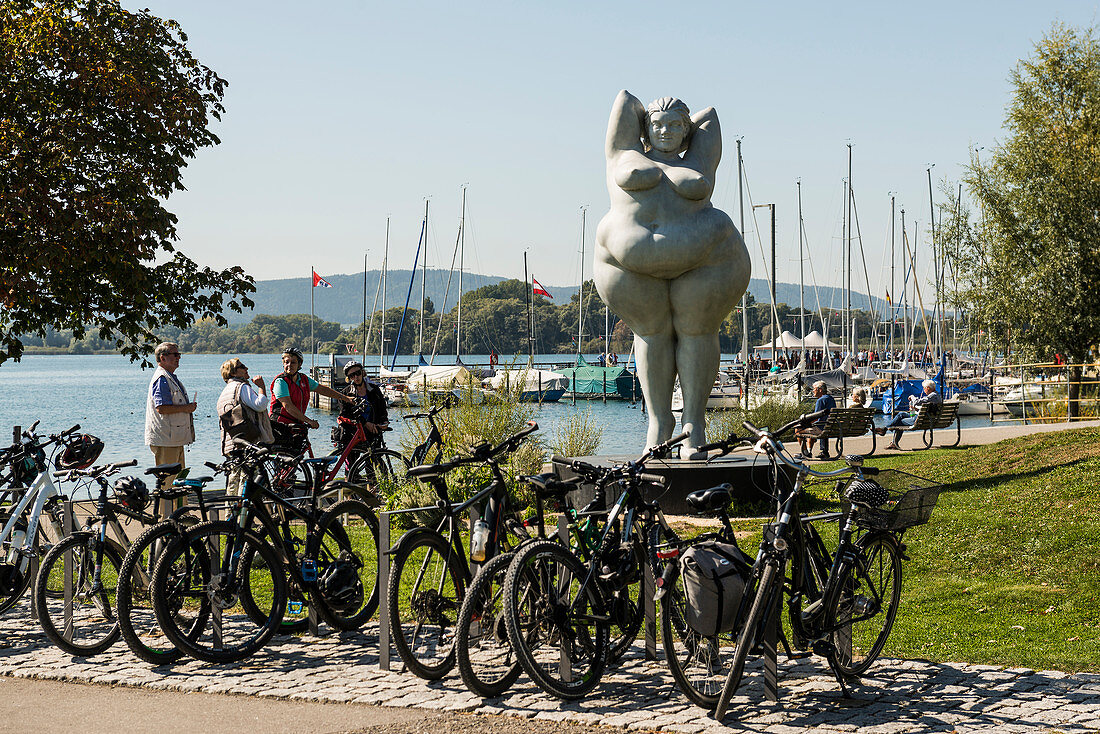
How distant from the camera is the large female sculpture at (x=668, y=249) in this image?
30.9 ft

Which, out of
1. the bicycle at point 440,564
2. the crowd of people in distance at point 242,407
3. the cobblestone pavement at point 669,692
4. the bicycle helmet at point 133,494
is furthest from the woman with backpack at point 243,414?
the bicycle at point 440,564

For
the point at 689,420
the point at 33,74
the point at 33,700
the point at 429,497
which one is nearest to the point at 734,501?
the point at 689,420

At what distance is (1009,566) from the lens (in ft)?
26.6

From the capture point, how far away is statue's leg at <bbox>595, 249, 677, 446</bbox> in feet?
31.9

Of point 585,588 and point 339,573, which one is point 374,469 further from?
point 585,588

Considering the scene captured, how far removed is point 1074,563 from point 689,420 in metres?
3.39

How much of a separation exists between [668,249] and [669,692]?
4.87 m

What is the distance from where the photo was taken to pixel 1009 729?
15.0 feet

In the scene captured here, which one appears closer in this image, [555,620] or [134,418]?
[555,620]

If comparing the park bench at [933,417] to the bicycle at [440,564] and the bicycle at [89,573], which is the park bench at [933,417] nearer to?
the bicycle at [440,564]

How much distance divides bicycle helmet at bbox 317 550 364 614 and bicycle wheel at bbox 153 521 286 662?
33 cm

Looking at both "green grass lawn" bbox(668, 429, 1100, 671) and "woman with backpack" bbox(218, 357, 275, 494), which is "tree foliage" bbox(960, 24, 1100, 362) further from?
"woman with backpack" bbox(218, 357, 275, 494)

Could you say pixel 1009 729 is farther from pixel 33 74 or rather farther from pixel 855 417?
Result: pixel 855 417

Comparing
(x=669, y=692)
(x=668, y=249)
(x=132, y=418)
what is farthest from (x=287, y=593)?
(x=132, y=418)
